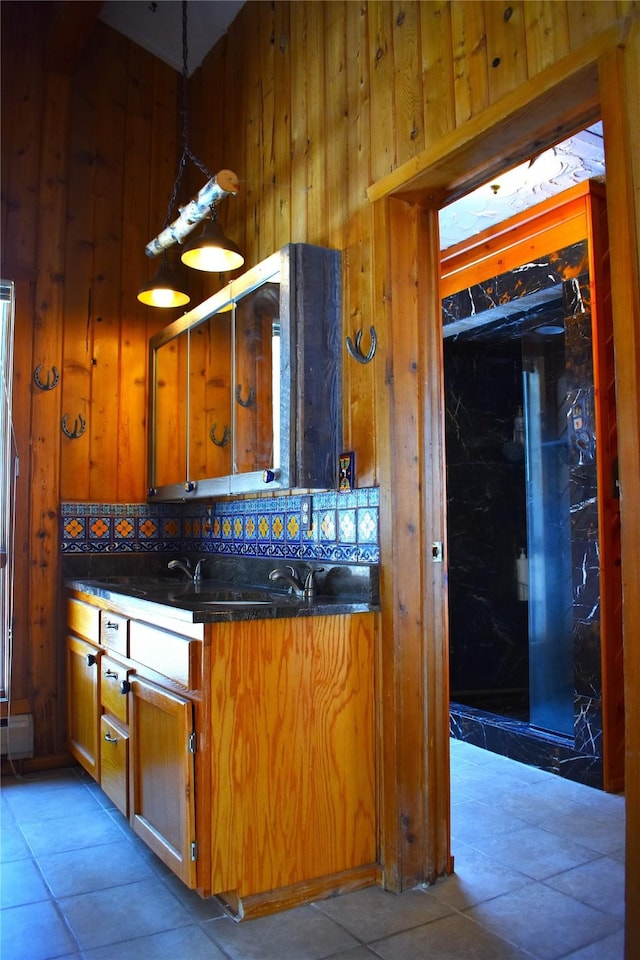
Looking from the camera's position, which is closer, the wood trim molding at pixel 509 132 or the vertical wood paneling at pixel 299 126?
the wood trim molding at pixel 509 132

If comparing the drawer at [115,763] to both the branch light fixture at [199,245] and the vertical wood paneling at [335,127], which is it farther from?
the vertical wood paneling at [335,127]

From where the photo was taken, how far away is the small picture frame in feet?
8.06

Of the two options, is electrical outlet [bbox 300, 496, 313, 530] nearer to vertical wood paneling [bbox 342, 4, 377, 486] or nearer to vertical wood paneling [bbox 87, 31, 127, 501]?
vertical wood paneling [bbox 342, 4, 377, 486]

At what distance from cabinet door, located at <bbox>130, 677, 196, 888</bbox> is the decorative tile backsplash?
72cm

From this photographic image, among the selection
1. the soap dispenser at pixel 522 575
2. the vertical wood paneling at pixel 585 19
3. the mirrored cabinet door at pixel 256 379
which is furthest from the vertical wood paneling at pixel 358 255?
the soap dispenser at pixel 522 575

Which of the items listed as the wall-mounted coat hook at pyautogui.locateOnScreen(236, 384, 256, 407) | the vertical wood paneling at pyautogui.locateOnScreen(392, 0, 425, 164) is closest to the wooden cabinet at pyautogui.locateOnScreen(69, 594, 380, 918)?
the wall-mounted coat hook at pyautogui.locateOnScreen(236, 384, 256, 407)

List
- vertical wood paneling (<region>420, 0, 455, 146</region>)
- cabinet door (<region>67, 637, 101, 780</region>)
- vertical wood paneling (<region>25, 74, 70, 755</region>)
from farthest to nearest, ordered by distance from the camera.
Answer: vertical wood paneling (<region>25, 74, 70, 755</region>), cabinet door (<region>67, 637, 101, 780</region>), vertical wood paneling (<region>420, 0, 455, 146</region>)

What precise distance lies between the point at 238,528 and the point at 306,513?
25.6 inches

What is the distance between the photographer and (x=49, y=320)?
11.6ft

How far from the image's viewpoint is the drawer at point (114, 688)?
260 centimetres

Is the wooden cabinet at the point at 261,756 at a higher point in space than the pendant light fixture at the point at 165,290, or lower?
lower

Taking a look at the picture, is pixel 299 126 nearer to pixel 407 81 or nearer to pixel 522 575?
pixel 407 81

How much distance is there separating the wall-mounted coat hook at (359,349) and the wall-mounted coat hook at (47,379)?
1.67 metres

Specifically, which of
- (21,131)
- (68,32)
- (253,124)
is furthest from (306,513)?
(68,32)
